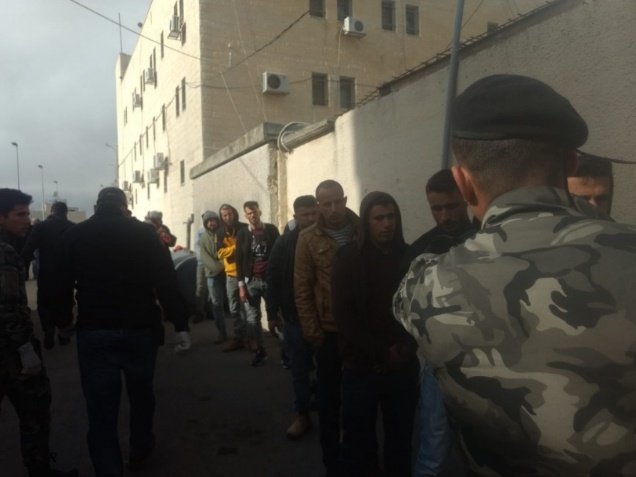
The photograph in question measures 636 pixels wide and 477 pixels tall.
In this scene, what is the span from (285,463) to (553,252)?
3366mm

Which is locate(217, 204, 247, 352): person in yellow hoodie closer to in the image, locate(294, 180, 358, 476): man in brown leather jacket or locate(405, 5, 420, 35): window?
locate(294, 180, 358, 476): man in brown leather jacket

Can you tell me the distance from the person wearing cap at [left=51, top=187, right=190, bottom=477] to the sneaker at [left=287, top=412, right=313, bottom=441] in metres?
1.38

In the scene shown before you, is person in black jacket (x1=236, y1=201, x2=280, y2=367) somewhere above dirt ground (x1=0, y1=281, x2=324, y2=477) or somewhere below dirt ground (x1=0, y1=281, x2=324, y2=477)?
above

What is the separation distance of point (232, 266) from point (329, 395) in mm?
3771

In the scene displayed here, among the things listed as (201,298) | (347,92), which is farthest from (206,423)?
(347,92)

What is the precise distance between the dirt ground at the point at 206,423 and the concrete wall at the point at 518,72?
6.88 ft

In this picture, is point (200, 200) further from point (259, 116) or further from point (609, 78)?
point (609, 78)

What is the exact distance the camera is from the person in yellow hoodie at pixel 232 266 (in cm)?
693

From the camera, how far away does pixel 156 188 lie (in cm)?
2381

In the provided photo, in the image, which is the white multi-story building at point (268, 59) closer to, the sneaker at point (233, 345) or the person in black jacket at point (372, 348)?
the sneaker at point (233, 345)

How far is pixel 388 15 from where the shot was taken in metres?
19.0

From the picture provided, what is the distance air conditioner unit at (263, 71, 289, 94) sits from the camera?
1616 centimetres

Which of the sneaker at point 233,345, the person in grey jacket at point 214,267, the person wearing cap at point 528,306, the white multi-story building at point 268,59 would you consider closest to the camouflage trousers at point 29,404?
the person wearing cap at point 528,306

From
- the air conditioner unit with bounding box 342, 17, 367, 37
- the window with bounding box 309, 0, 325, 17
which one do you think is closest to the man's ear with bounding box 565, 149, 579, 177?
the air conditioner unit with bounding box 342, 17, 367, 37
